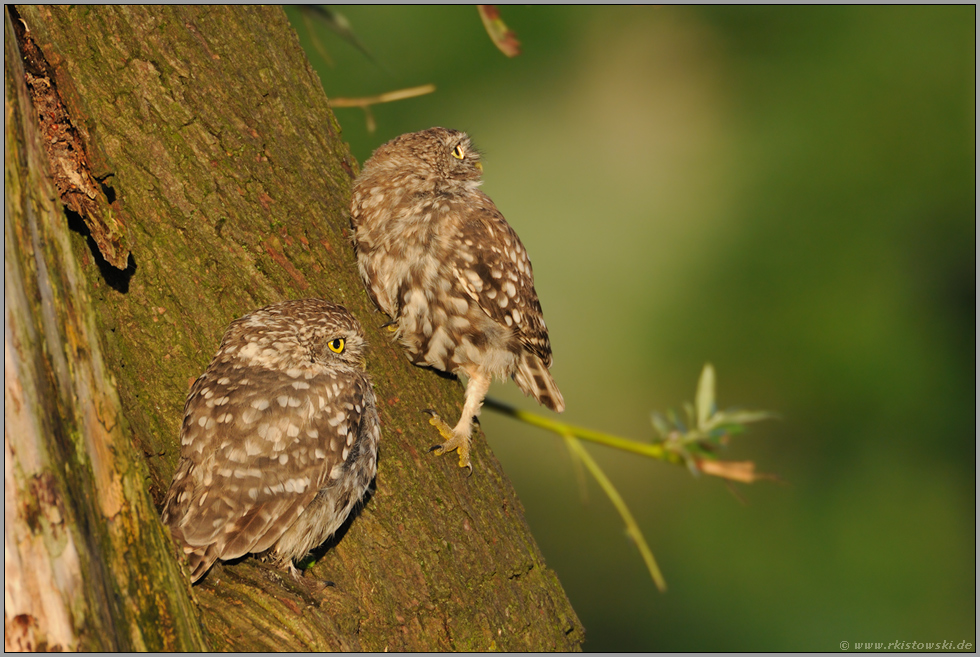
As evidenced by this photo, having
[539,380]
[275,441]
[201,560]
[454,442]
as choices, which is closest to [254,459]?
[275,441]

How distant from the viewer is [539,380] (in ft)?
13.2

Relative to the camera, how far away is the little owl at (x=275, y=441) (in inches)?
94.7

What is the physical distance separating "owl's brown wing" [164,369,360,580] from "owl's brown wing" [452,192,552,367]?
1.05m

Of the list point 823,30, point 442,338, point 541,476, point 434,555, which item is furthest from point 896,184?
point 434,555

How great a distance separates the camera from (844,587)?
409 inches

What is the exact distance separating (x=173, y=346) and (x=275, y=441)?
451mm

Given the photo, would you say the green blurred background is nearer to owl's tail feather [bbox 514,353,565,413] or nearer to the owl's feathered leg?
owl's tail feather [bbox 514,353,565,413]

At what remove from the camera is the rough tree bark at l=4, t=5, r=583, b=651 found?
1676 millimetres

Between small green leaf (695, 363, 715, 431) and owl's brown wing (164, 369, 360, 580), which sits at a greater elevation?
owl's brown wing (164, 369, 360, 580)

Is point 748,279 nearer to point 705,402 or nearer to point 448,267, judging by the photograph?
point 448,267

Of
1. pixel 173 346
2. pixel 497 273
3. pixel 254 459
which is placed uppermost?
pixel 173 346

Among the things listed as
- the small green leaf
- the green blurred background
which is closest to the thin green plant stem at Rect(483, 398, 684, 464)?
the small green leaf

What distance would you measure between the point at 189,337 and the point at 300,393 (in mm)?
426

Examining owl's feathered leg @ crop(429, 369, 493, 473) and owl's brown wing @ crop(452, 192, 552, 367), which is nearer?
owl's feathered leg @ crop(429, 369, 493, 473)
